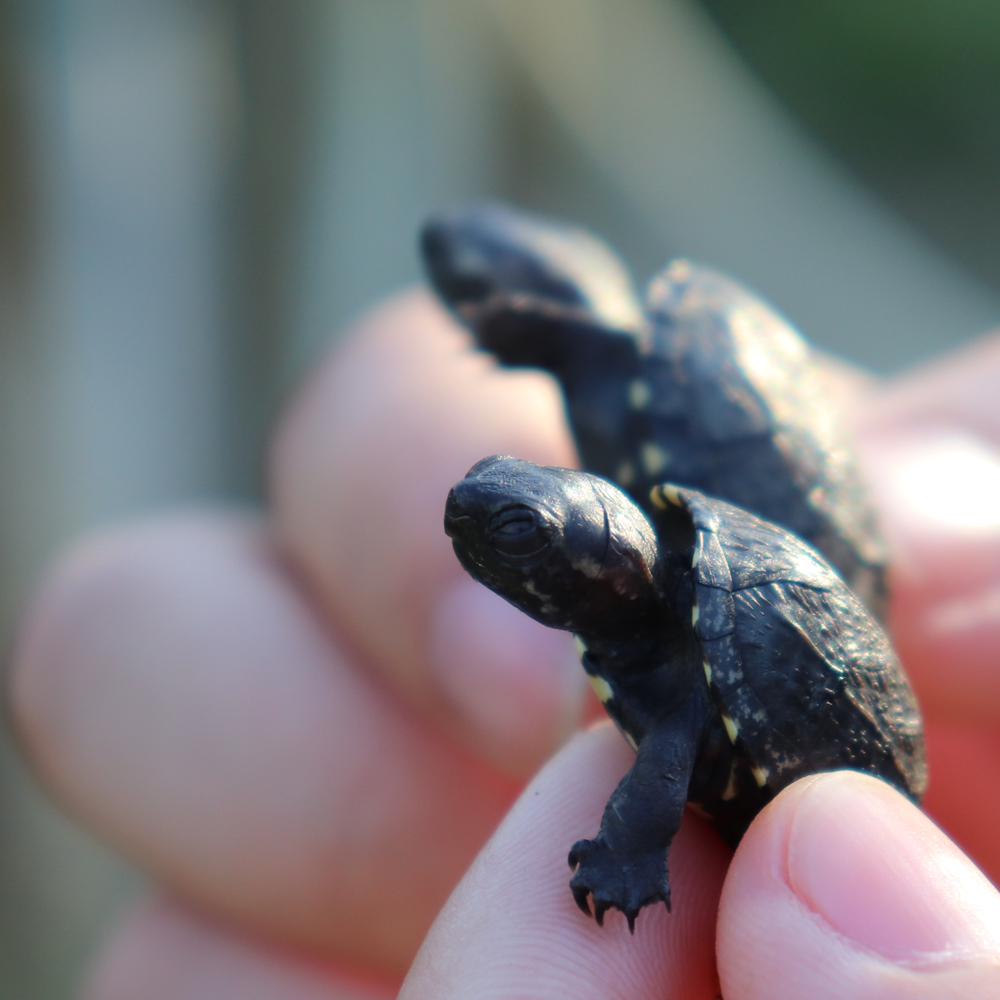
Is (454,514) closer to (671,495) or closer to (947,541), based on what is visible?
(671,495)

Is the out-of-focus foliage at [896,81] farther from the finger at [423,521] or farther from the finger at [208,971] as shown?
the finger at [208,971]

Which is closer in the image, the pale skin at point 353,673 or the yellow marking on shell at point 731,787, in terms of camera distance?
the yellow marking on shell at point 731,787

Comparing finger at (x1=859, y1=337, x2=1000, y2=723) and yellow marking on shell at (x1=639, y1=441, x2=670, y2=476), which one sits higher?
finger at (x1=859, y1=337, x2=1000, y2=723)

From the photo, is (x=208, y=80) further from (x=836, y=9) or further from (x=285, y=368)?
(x=836, y=9)

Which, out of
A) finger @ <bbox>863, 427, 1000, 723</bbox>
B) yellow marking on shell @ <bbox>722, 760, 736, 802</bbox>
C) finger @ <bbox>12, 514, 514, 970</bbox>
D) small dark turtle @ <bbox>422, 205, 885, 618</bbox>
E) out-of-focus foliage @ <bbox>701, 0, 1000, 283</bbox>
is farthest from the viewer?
out-of-focus foliage @ <bbox>701, 0, 1000, 283</bbox>

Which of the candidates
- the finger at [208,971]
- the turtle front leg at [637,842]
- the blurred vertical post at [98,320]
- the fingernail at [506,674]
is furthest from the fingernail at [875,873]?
the blurred vertical post at [98,320]

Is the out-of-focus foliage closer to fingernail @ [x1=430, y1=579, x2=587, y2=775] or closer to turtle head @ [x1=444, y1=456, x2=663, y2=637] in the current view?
fingernail @ [x1=430, y1=579, x2=587, y2=775]

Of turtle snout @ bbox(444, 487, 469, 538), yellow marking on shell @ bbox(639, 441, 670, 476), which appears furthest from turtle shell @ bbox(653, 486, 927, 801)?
yellow marking on shell @ bbox(639, 441, 670, 476)
